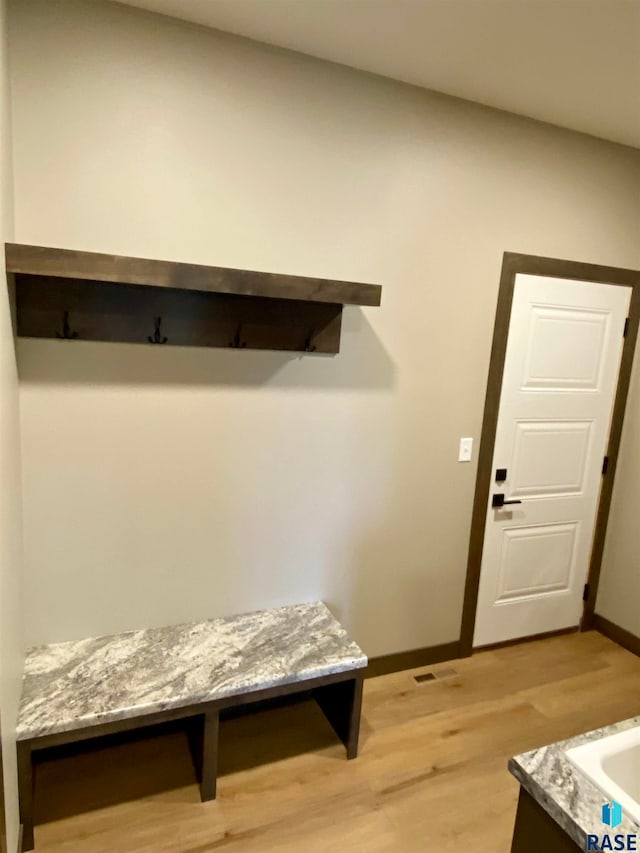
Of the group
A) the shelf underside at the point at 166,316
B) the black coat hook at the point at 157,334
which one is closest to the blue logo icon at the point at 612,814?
the shelf underside at the point at 166,316

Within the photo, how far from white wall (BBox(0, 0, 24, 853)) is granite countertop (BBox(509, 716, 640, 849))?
134cm

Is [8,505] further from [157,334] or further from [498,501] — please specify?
[498,501]

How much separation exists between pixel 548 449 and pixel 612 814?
205cm

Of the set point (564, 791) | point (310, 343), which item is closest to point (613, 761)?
point (564, 791)

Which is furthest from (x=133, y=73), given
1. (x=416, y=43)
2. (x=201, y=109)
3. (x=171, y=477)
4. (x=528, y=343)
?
(x=528, y=343)

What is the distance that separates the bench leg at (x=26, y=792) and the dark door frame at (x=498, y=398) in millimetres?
2089

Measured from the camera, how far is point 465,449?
8.93ft

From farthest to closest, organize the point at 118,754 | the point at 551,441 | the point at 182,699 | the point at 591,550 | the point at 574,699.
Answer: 1. the point at 591,550
2. the point at 551,441
3. the point at 574,699
4. the point at 118,754
5. the point at 182,699

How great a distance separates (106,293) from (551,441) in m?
2.34

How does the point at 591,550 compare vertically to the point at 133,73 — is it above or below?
below

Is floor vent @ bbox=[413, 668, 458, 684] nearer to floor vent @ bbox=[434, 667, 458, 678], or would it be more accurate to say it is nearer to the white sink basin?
floor vent @ bbox=[434, 667, 458, 678]

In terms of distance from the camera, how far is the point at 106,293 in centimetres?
193

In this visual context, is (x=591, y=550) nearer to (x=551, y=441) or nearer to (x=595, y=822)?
(x=551, y=441)

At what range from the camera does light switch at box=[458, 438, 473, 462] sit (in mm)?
2711
